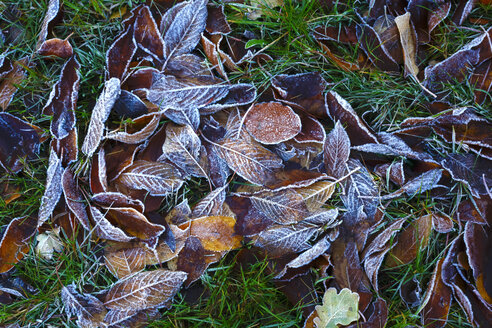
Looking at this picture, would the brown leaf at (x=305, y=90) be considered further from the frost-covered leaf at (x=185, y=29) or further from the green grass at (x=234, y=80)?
the frost-covered leaf at (x=185, y=29)

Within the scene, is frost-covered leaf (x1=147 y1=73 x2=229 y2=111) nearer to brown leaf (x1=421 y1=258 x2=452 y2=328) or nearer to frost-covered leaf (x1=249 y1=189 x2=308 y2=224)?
frost-covered leaf (x1=249 y1=189 x2=308 y2=224)

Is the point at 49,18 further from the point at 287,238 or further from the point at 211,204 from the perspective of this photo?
the point at 287,238

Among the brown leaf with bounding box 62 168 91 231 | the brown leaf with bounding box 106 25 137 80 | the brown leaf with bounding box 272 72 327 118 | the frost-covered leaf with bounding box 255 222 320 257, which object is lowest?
the frost-covered leaf with bounding box 255 222 320 257

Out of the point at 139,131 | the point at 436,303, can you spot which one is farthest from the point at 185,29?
the point at 436,303

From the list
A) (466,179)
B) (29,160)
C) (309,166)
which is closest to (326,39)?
(309,166)

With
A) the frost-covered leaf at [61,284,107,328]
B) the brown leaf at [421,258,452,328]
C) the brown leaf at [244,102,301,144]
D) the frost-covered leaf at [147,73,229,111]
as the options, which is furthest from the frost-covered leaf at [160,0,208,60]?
the brown leaf at [421,258,452,328]

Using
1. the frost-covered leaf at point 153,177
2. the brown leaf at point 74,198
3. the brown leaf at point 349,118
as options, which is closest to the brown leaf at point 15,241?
the brown leaf at point 74,198
